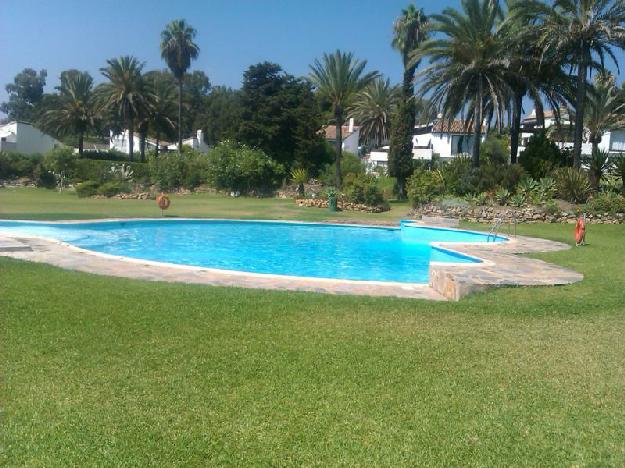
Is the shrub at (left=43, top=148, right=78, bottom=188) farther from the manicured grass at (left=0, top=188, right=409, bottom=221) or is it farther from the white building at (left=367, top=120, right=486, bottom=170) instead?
the white building at (left=367, top=120, right=486, bottom=170)

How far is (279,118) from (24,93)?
8693 centimetres

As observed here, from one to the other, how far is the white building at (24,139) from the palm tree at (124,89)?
34.2 feet

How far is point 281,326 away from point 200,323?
0.93m

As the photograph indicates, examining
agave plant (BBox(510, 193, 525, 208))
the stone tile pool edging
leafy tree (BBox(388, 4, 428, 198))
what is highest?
leafy tree (BBox(388, 4, 428, 198))

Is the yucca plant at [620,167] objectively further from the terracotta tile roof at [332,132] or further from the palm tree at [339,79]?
the terracotta tile roof at [332,132]

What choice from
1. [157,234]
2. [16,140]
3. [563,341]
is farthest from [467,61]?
[16,140]

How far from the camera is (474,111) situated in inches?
1171

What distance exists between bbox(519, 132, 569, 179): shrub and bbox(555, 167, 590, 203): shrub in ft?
7.51

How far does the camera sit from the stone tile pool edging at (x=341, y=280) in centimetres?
969

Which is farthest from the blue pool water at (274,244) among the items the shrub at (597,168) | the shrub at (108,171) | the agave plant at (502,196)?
the shrub at (108,171)

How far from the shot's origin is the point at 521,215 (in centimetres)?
2450

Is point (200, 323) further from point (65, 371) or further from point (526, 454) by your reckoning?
point (526, 454)

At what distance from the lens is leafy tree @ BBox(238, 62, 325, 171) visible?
4450 cm

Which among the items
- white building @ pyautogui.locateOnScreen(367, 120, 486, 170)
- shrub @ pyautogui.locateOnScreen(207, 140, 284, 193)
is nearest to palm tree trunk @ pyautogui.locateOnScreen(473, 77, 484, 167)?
shrub @ pyautogui.locateOnScreen(207, 140, 284, 193)
